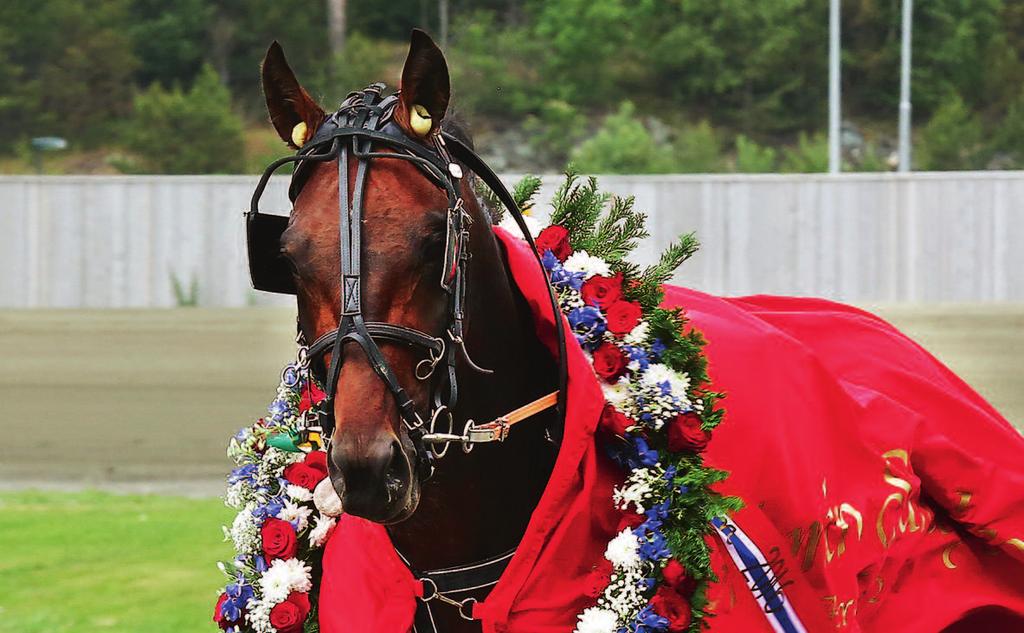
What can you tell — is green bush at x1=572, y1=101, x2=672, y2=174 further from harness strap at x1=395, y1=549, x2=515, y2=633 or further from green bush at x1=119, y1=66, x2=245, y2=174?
harness strap at x1=395, y1=549, x2=515, y2=633

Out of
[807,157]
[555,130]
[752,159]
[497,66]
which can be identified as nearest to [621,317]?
[752,159]

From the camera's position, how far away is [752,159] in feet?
77.4

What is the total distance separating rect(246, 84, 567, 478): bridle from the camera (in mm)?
2406

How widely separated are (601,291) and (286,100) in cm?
90

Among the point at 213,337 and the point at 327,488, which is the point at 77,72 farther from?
the point at 327,488

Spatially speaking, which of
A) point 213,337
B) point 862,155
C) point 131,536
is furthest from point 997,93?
point 131,536

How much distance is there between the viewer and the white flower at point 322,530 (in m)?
3.28

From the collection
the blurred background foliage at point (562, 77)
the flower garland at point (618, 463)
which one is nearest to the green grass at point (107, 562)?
the flower garland at point (618, 463)

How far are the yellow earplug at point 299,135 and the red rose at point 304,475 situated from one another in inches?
36.4

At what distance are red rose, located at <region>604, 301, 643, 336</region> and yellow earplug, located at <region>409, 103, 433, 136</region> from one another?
2.54 feet

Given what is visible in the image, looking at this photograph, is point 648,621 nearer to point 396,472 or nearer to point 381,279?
point 396,472

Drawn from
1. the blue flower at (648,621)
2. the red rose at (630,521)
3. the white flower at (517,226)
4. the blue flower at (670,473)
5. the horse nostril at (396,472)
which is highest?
the white flower at (517,226)

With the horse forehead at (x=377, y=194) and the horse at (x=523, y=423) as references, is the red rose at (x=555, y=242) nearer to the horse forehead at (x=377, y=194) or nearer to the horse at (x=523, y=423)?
the horse at (x=523, y=423)

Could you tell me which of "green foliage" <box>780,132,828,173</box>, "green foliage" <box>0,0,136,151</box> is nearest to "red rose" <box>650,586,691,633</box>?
"green foliage" <box>0,0,136,151</box>
